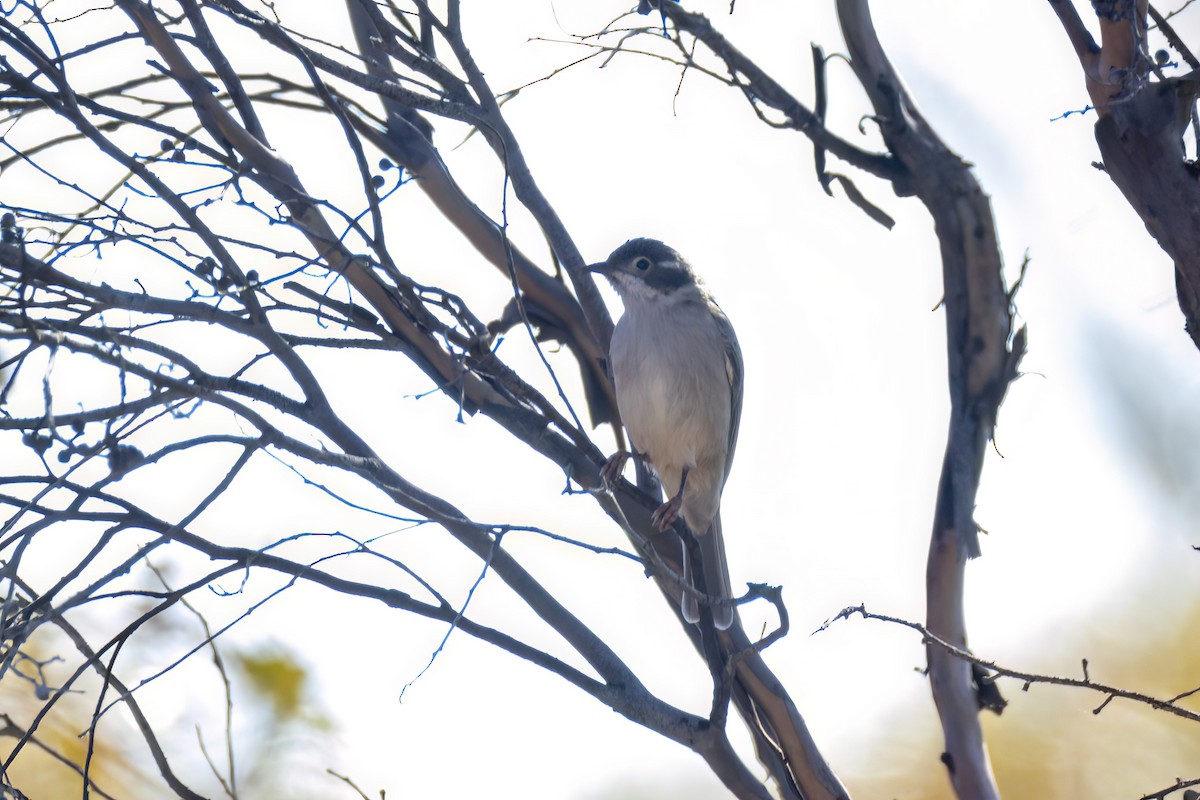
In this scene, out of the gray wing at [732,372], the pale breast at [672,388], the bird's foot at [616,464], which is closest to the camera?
the bird's foot at [616,464]

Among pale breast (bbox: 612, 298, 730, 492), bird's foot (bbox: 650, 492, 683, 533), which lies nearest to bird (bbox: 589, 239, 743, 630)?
pale breast (bbox: 612, 298, 730, 492)

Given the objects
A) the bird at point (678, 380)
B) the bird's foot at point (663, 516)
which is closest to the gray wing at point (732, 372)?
the bird at point (678, 380)

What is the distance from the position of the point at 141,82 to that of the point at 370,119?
93 cm

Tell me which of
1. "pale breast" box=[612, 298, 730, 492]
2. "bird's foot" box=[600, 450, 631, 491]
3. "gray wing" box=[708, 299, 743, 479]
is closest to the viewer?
"bird's foot" box=[600, 450, 631, 491]

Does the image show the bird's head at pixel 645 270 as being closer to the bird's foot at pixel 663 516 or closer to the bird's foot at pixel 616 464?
the bird's foot at pixel 616 464

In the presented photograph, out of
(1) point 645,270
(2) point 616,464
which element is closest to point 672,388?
(2) point 616,464

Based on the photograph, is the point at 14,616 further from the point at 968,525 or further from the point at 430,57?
the point at 968,525

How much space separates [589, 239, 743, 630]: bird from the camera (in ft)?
19.1

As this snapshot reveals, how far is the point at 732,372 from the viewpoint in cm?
628

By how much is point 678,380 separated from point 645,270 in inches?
30.1

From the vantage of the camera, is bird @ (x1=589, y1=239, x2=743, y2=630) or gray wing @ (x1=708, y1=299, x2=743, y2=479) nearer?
bird @ (x1=589, y1=239, x2=743, y2=630)

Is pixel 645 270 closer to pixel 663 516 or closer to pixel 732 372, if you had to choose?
pixel 732 372

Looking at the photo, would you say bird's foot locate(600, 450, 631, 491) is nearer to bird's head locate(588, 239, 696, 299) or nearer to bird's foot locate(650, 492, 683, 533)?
bird's foot locate(650, 492, 683, 533)

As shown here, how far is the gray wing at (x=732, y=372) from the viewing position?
6.25 m
